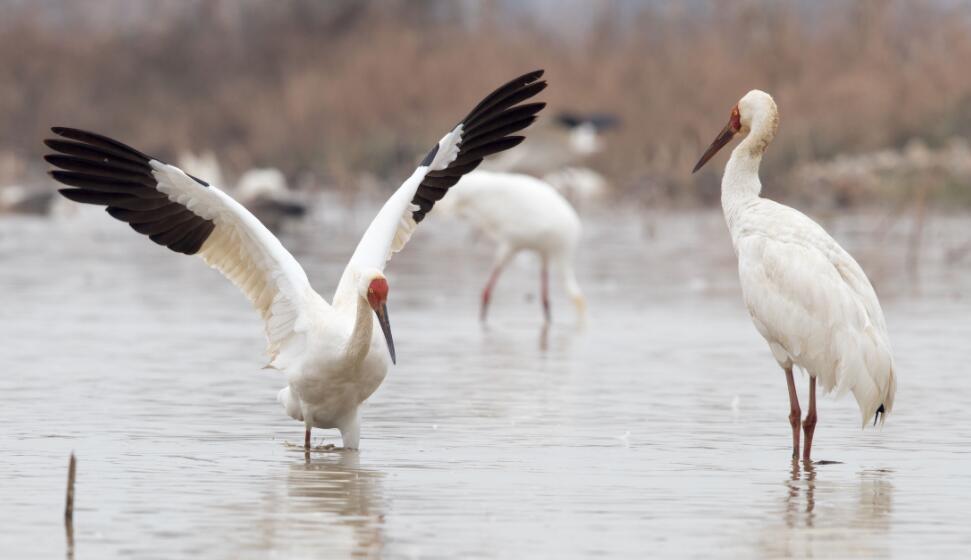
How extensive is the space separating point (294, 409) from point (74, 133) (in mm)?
1621

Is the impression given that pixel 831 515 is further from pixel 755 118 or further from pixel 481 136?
pixel 481 136

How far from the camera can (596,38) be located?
118 feet

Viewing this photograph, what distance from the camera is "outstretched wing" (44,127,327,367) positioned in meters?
9.12

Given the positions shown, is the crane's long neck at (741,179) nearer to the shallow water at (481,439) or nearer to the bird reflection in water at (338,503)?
the shallow water at (481,439)

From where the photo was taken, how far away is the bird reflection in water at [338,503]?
6801 millimetres

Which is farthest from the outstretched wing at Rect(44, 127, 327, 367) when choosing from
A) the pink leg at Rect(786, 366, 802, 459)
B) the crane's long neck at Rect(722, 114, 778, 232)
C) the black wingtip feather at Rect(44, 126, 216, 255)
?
the pink leg at Rect(786, 366, 802, 459)

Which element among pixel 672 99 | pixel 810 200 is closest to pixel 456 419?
pixel 810 200

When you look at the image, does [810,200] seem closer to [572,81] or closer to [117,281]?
[572,81]

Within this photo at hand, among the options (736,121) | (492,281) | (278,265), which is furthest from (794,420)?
(492,281)

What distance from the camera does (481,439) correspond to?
934 centimetres

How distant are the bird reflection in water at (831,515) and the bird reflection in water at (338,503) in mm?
1412

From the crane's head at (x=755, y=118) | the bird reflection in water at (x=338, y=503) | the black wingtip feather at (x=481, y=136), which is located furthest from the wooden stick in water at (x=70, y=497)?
the crane's head at (x=755, y=118)

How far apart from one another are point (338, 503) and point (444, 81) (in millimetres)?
25562

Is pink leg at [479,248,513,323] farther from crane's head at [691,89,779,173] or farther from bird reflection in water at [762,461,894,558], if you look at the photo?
bird reflection in water at [762,461,894,558]
